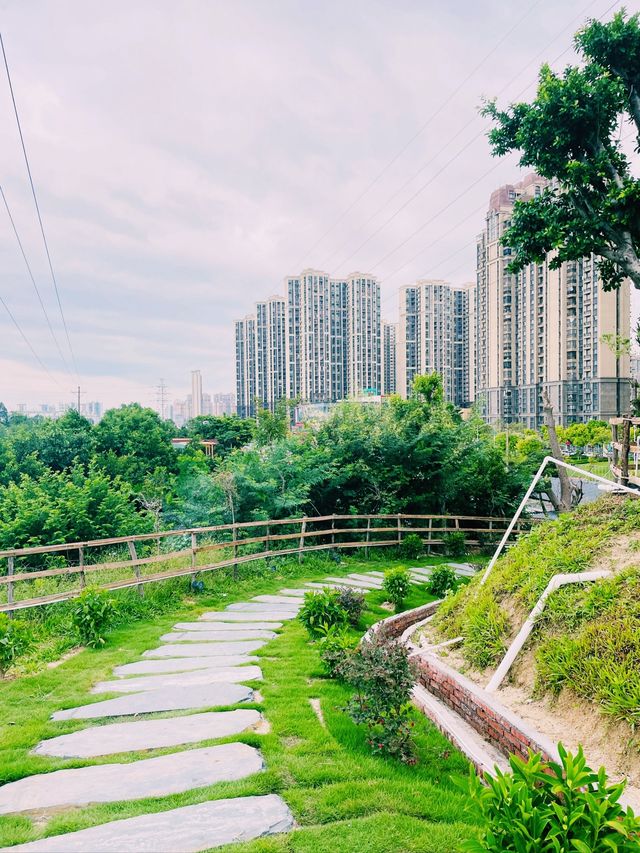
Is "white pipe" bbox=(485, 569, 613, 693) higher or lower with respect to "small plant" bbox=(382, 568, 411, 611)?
higher

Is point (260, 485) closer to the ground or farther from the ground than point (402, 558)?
farther from the ground

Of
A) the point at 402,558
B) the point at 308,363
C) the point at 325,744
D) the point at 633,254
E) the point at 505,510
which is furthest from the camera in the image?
Result: the point at 308,363

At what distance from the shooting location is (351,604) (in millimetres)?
6203

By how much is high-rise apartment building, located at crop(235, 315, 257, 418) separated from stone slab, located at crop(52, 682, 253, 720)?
51.5 m

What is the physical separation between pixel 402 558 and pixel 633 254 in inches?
277

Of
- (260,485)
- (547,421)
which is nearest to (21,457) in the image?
(260,485)

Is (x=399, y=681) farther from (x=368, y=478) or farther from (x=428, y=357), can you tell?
(x=428, y=357)

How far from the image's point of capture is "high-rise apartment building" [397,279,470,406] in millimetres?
47750

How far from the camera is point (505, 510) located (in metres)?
14.1

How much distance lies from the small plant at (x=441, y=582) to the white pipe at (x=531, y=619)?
3847mm

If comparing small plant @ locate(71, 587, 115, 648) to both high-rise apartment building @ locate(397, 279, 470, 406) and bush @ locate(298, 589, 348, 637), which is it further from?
high-rise apartment building @ locate(397, 279, 470, 406)

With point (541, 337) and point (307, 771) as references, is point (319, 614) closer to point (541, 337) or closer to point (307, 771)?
point (307, 771)

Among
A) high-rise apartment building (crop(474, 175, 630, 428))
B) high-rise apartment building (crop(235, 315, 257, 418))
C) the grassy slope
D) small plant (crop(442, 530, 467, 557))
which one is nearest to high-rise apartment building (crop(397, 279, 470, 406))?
high-rise apartment building (crop(474, 175, 630, 428))

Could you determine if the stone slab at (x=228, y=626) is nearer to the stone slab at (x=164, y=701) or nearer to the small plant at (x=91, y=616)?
the small plant at (x=91, y=616)
